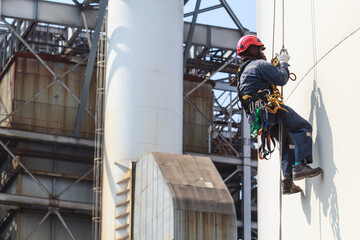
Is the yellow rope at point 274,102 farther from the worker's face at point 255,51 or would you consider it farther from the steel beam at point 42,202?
the steel beam at point 42,202

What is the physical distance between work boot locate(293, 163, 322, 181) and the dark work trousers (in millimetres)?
114

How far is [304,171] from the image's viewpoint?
896 cm

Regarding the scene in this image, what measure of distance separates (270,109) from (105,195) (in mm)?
23780

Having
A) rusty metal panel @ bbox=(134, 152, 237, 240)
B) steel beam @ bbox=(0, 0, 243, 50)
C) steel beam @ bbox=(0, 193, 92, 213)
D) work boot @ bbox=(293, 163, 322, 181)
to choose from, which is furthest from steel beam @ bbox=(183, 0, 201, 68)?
work boot @ bbox=(293, 163, 322, 181)

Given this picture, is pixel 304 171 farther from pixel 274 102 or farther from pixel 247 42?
pixel 247 42

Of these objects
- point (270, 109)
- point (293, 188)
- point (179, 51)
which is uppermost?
point (179, 51)

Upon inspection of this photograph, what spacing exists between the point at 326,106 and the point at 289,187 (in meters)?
1.16

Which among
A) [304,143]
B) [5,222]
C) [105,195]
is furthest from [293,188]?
[5,222]

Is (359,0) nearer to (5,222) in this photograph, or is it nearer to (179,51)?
(179,51)

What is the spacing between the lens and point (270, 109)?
31.4ft

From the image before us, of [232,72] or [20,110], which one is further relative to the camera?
[232,72]

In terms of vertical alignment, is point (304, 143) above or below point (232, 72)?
below

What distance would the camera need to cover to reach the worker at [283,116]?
9195 millimetres

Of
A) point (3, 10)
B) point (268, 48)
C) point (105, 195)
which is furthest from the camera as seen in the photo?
point (3, 10)
